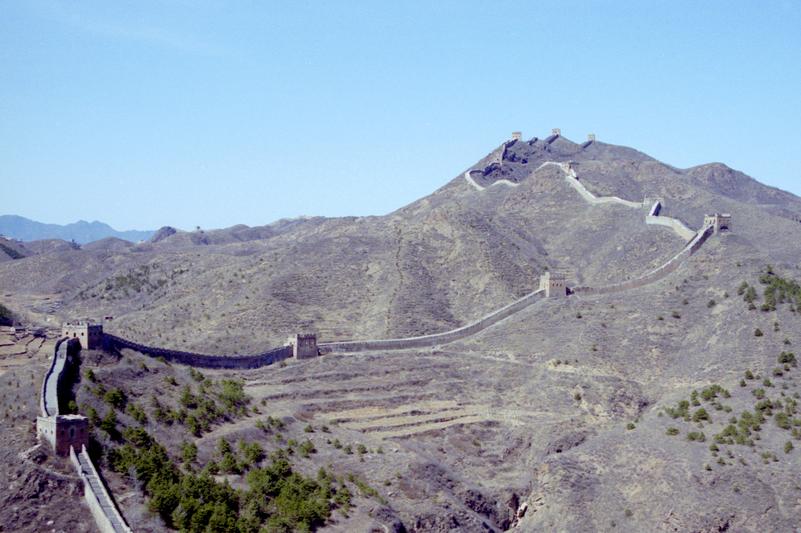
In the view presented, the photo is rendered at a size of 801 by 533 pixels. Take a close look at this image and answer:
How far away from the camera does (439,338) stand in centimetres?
8131

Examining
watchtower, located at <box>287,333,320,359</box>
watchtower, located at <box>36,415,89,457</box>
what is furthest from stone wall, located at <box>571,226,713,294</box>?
watchtower, located at <box>36,415,89,457</box>

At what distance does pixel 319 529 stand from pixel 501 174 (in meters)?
93.6

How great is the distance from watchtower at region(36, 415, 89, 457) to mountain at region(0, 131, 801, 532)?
2.51 metres

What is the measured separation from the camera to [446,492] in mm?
59000

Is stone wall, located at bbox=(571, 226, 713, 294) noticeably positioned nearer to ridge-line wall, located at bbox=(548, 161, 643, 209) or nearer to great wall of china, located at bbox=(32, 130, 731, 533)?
great wall of china, located at bbox=(32, 130, 731, 533)

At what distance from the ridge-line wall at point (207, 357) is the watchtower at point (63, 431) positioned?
14283 millimetres

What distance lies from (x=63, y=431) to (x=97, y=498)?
432 cm

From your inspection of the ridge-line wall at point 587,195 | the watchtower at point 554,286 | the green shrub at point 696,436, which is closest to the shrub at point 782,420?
the green shrub at point 696,436

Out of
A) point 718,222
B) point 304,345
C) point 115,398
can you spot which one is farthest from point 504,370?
point 115,398

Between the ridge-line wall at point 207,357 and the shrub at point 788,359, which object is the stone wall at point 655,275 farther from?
the ridge-line wall at point 207,357

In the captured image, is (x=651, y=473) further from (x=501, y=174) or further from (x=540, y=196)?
(x=501, y=174)

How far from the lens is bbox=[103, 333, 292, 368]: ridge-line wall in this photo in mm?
62031

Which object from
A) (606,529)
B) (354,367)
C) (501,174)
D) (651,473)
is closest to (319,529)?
(606,529)

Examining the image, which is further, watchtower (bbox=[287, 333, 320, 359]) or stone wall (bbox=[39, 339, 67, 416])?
watchtower (bbox=[287, 333, 320, 359])
